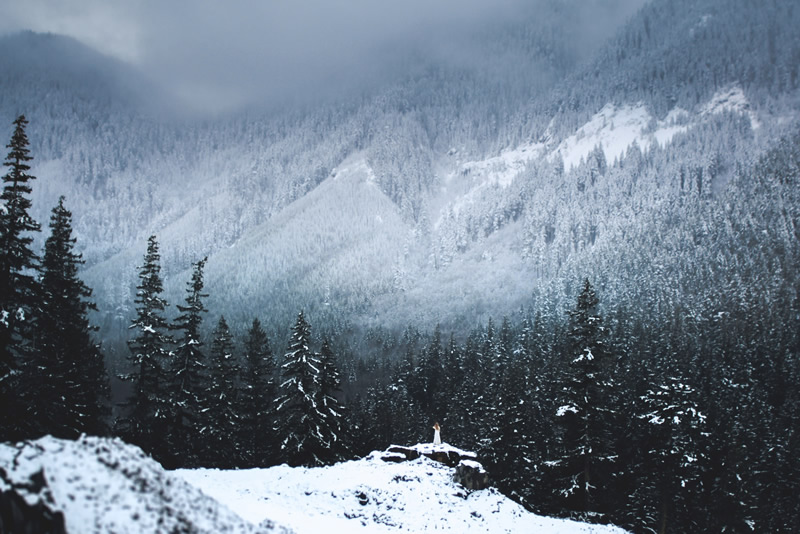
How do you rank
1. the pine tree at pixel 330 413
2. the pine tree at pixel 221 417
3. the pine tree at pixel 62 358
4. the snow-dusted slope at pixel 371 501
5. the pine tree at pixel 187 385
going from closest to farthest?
the snow-dusted slope at pixel 371 501
the pine tree at pixel 62 358
the pine tree at pixel 187 385
the pine tree at pixel 221 417
the pine tree at pixel 330 413

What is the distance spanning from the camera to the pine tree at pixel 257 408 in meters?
38.6

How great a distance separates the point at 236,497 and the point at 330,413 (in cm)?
1461

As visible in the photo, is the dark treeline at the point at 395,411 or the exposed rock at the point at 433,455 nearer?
the dark treeline at the point at 395,411

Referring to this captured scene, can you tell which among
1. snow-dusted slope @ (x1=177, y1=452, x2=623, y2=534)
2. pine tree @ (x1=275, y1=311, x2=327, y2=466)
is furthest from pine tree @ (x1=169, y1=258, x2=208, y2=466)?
snow-dusted slope @ (x1=177, y1=452, x2=623, y2=534)

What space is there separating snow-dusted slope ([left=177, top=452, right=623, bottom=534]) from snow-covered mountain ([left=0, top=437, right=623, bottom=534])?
0.17ft

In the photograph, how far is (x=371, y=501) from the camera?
79.6ft

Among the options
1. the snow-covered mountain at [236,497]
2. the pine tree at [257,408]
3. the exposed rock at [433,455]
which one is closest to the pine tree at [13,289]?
the snow-covered mountain at [236,497]

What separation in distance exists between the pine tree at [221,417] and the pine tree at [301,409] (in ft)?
10.8

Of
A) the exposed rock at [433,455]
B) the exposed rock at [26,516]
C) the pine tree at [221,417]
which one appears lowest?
the exposed rock at [26,516]

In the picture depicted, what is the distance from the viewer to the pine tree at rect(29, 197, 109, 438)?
23.2 m

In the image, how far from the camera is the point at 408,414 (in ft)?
213

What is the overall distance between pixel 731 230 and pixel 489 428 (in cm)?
16162

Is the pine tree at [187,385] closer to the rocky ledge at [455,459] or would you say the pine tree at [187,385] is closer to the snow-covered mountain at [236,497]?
the snow-covered mountain at [236,497]

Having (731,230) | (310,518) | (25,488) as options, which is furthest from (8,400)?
(731,230)
